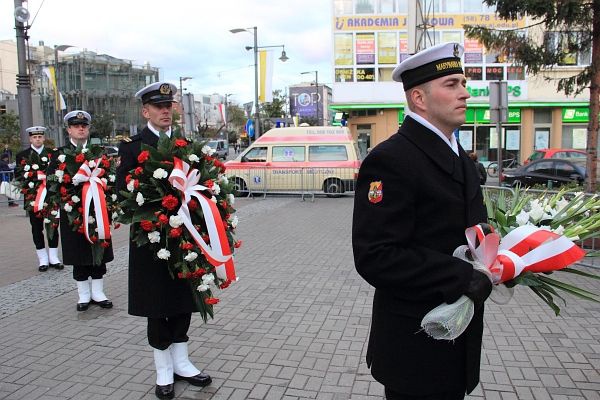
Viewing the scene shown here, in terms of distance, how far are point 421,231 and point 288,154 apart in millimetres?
15318

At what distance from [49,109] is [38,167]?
64.6 m

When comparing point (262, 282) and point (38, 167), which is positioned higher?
point (38, 167)

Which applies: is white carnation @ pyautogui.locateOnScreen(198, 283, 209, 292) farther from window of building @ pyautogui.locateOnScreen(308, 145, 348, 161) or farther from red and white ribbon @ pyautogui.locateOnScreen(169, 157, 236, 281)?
window of building @ pyautogui.locateOnScreen(308, 145, 348, 161)

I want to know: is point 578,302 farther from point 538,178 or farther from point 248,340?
point 538,178

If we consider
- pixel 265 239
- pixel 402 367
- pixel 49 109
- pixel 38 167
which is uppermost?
pixel 49 109

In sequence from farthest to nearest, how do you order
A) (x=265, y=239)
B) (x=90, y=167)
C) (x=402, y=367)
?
(x=265, y=239) < (x=90, y=167) < (x=402, y=367)

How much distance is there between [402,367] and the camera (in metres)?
2.08

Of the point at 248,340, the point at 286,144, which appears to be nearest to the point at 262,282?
the point at 248,340

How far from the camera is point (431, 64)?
2.07 metres

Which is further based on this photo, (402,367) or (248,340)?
(248,340)

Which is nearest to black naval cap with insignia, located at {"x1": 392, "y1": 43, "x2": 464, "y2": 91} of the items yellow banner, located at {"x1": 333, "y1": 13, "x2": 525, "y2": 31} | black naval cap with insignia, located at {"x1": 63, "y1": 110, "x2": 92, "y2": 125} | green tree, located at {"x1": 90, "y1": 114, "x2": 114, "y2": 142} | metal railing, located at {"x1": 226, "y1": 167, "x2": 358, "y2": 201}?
black naval cap with insignia, located at {"x1": 63, "y1": 110, "x2": 92, "y2": 125}

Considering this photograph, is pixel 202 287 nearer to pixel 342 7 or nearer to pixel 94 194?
pixel 94 194

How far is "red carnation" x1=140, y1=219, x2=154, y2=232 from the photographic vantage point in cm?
339

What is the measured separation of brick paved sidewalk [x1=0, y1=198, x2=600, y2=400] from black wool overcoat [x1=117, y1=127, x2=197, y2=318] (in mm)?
674
